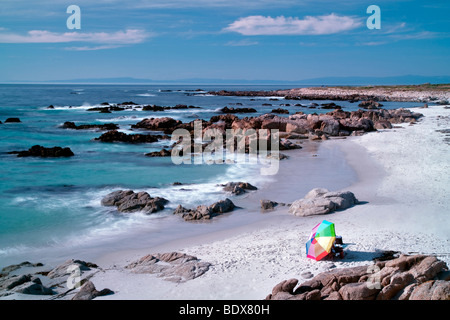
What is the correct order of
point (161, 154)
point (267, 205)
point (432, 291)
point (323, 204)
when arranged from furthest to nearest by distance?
point (161, 154) → point (267, 205) → point (323, 204) → point (432, 291)

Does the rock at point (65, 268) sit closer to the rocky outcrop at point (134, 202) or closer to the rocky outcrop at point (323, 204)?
the rocky outcrop at point (134, 202)

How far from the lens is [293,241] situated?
895cm

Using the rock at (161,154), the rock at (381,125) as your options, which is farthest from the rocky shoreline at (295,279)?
the rock at (381,125)

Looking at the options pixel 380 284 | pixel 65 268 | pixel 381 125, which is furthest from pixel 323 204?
pixel 381 125

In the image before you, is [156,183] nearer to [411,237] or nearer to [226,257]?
[226,257]

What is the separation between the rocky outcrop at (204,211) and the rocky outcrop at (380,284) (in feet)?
17.8

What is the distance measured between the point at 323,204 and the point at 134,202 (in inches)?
238

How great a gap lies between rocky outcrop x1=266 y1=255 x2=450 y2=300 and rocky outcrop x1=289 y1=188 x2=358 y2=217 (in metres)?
4.47

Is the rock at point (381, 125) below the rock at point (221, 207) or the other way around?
the other way around

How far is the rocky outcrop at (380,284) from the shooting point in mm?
5039

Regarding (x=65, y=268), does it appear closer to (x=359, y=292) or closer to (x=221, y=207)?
(x=221, y=207)

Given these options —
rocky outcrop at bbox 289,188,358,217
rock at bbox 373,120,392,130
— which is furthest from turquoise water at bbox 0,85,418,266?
rock at bbox 373,120,392,130

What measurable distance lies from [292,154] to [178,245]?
14.1m
